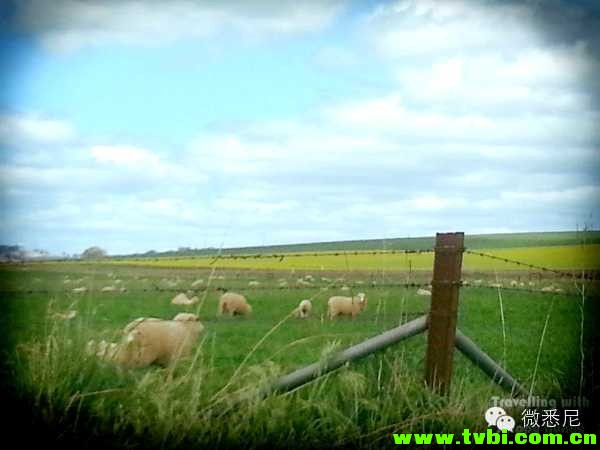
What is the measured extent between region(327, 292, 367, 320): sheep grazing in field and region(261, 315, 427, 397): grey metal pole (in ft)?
0.46

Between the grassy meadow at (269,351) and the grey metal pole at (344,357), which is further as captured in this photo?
the grey metal pole at (344,357)

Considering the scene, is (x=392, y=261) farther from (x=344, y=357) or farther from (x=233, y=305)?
(x=233, y=305)

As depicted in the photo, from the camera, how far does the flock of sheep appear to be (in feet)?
13.2

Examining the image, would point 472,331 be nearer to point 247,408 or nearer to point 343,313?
point 343,313

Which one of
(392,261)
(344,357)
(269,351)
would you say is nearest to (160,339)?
(269,351)

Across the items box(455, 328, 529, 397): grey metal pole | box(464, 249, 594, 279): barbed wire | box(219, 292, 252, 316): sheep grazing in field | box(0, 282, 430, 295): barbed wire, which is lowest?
box(455, 328, 529, 397): grey metal pole

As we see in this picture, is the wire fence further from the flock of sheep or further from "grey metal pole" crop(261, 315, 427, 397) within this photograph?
"grey metal pole" crop(261, 315, 427, 397)

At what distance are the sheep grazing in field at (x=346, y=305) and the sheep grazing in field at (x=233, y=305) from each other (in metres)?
0.31

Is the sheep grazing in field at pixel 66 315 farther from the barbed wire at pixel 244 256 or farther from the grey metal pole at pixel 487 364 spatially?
the grey metal pole at pixel 487 364

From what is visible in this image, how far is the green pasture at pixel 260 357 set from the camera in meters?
3.98

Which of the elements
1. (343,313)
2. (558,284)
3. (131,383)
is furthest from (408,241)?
(131,383)

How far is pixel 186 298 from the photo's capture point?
4.06 metres

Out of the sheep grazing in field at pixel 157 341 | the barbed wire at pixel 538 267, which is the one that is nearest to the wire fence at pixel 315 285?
the barbed wire at pixel 538 267

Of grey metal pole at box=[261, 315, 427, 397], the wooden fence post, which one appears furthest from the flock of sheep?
the wooden fence post
